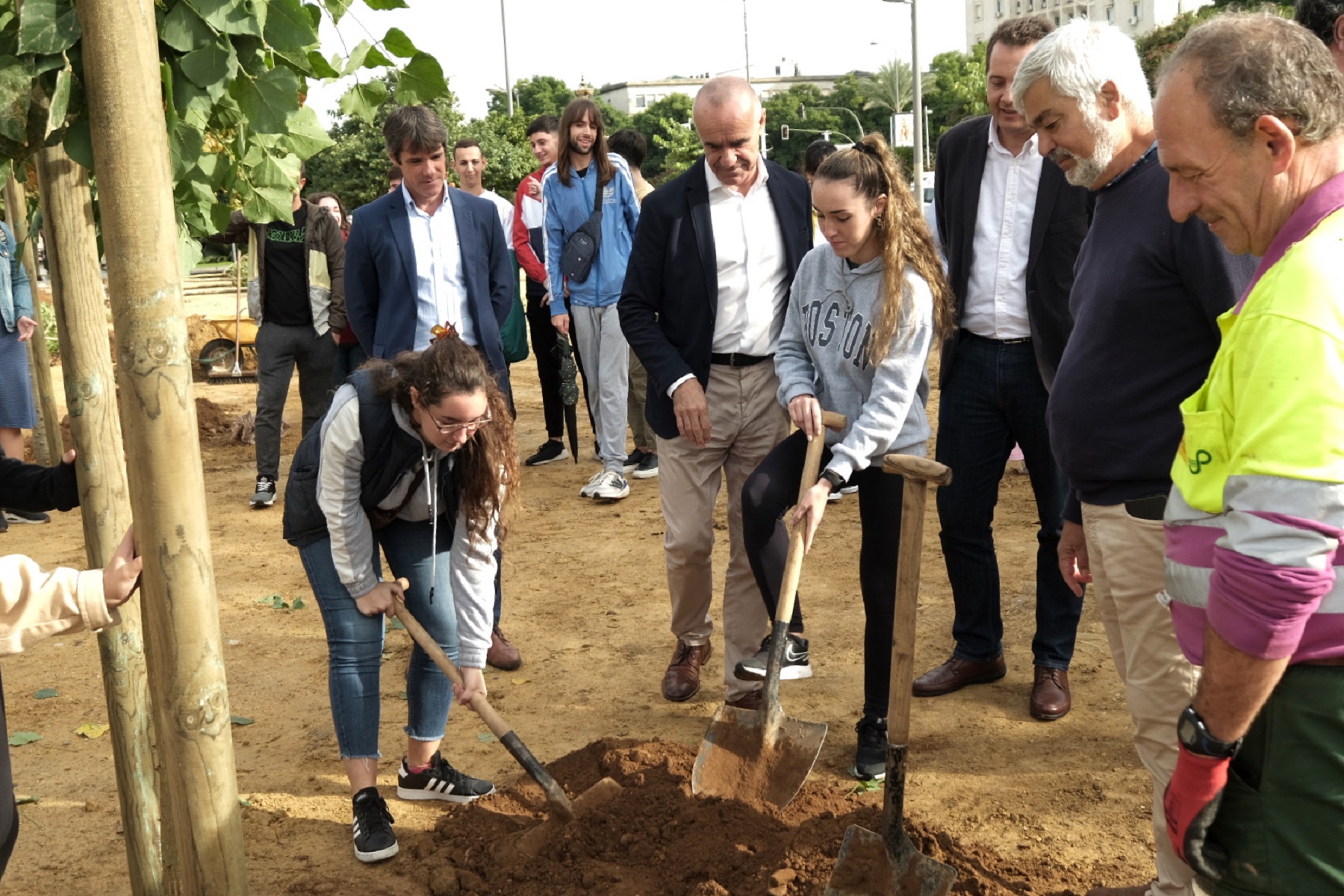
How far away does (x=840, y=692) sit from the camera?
4.82 m

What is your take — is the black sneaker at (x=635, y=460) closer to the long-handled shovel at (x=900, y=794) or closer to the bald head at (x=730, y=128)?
the bald head at (x=730, y=128)

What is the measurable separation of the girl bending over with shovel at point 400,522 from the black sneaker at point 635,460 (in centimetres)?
468

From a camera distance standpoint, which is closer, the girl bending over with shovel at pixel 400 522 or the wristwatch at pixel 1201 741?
the wristwatch at pixel 1201 741

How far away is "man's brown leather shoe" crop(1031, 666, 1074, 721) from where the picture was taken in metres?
4.42

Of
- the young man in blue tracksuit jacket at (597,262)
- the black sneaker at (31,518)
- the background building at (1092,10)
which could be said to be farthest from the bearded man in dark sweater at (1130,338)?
the background building at (1092,10)

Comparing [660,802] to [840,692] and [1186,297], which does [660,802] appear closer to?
[840,692]

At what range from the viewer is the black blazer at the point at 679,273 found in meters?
4.38

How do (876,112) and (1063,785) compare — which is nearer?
(1063,785)

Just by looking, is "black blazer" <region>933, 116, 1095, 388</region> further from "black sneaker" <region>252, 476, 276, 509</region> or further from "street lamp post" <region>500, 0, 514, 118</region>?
"street lamp post" <region>500, 0, 514, 118</region>

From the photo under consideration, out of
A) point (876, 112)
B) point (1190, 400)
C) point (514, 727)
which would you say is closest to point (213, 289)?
point (514, 727)

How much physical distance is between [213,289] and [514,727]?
782 inches

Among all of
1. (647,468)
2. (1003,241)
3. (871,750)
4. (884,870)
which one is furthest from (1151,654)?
(647,468)

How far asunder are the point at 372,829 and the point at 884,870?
156cm

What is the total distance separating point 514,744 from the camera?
3717 mm
